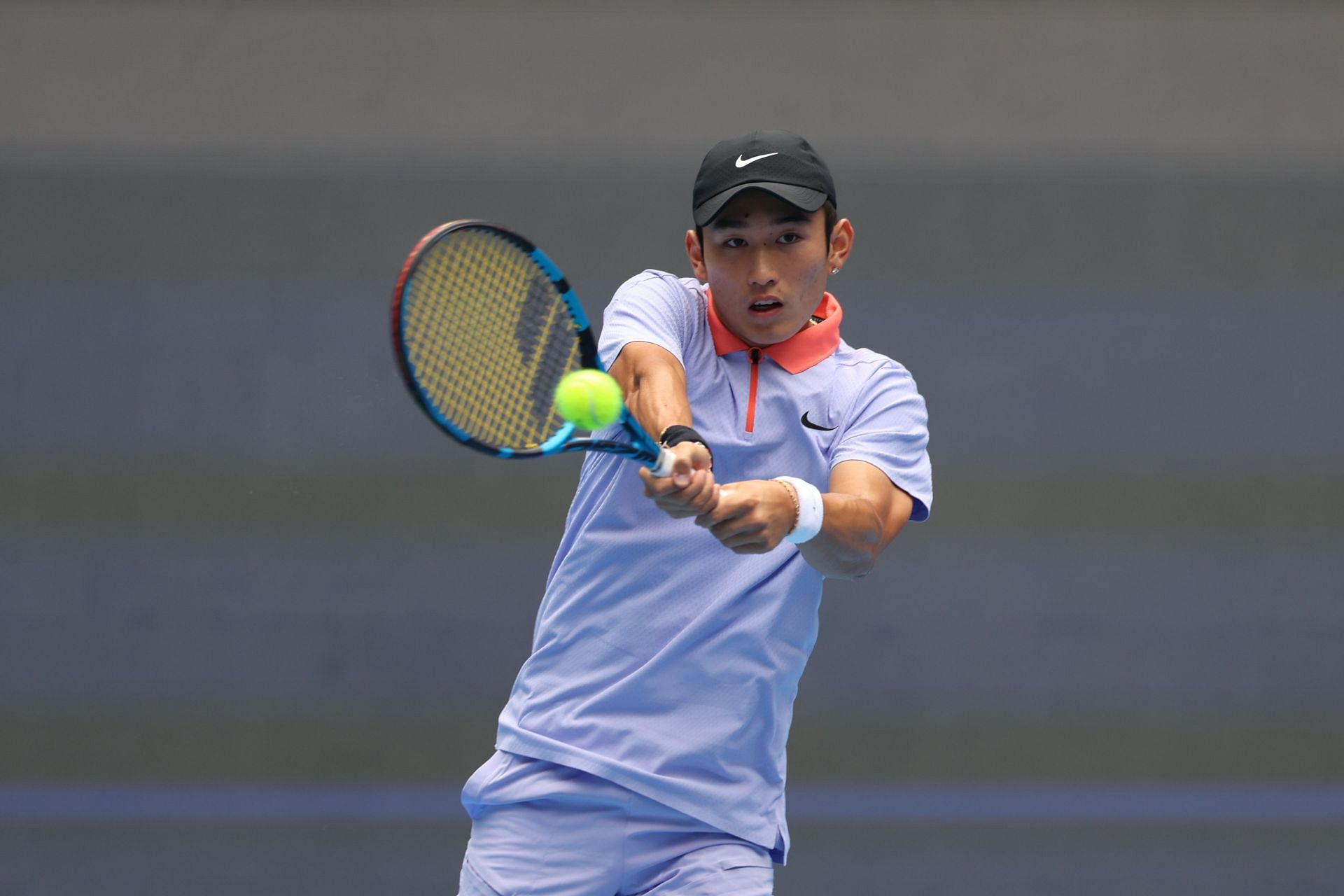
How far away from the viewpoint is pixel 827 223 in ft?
6.36

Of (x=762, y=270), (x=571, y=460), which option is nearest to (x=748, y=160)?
(x=762, y=270)

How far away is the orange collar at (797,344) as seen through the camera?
190 centimetres

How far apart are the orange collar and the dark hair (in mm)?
79

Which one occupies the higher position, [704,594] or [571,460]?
[571,460]

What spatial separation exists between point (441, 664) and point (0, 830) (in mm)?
1241

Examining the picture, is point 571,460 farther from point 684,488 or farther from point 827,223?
point 684,488

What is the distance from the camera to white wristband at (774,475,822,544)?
5.41 feet

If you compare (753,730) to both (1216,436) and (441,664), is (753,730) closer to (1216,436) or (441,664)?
(441,664)

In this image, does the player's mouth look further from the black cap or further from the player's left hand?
the player's left hand

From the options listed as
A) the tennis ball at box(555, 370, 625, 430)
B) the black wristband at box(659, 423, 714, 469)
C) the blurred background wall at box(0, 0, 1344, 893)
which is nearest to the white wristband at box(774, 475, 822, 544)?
the black wristband at box(659, 423, 714, 469)

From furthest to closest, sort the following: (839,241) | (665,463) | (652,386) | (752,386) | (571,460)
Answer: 1. (571,460)
2. (839,241)
3. (752,386)
4. (652,386)
5. (665,463)

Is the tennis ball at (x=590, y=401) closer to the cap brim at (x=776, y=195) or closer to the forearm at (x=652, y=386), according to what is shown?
the forearm at (x=652, y=386)

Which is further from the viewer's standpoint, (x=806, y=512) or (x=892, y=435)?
(x=892, y=435)

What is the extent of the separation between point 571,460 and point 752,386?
1852mm
